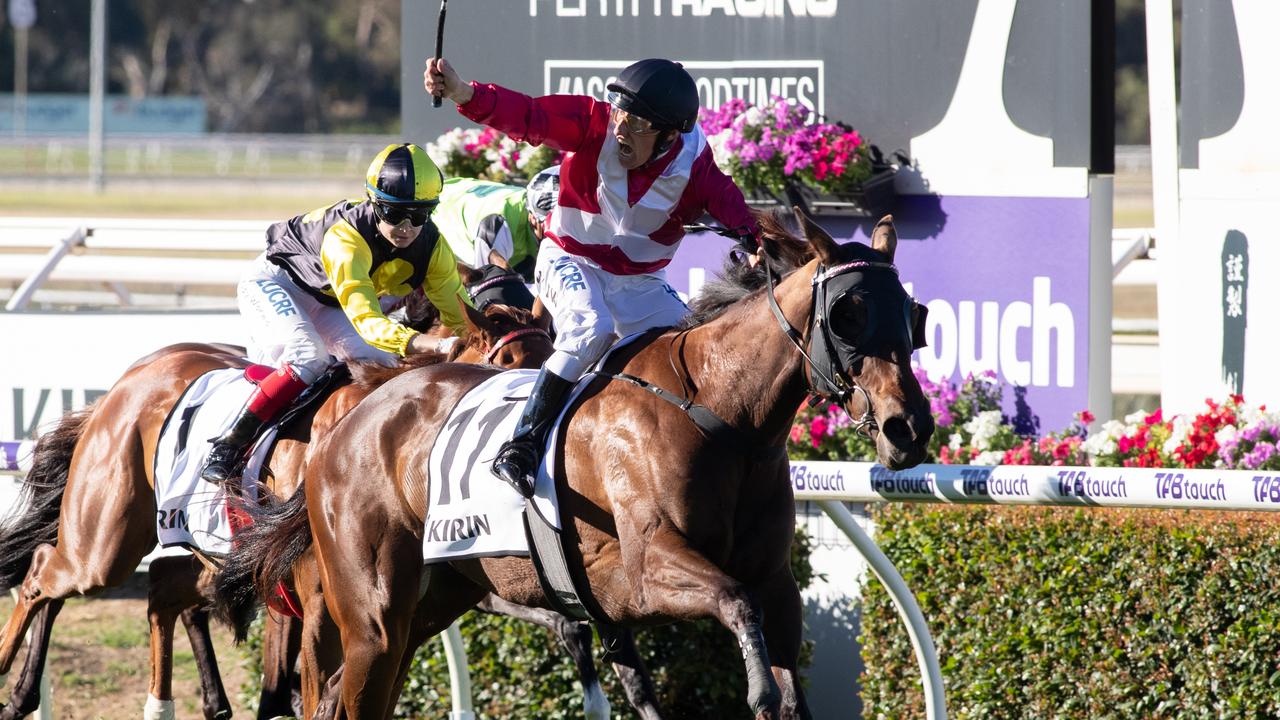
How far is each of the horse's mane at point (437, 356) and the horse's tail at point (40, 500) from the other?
4.25ft

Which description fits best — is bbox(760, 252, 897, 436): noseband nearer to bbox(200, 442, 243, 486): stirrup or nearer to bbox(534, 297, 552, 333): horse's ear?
bbox(534, 297, 552, 333): horse's ear

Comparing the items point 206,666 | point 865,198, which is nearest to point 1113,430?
point 865,198

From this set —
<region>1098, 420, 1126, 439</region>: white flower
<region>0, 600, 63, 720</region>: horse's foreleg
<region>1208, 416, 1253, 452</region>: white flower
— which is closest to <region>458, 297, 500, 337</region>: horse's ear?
<region>0, 600, 63, 720</region>: horse's foreleg

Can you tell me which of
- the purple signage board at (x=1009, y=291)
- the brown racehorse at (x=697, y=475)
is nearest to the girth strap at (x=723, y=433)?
the brown racehorse at (x=697, y=475)

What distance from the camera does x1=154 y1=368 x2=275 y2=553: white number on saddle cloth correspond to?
16.4 ft

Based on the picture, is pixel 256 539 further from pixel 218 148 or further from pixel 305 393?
pixel 218 148

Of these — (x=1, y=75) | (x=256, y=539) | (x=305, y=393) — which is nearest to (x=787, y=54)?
(x=305, y=393)

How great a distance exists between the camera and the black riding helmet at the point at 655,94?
151 inches

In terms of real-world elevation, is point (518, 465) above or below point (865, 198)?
below

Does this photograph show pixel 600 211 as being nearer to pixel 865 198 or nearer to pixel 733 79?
pixel 865 198

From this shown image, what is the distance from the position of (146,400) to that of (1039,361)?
3.47 meters

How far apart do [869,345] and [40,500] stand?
3451mm

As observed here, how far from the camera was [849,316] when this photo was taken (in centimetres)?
345

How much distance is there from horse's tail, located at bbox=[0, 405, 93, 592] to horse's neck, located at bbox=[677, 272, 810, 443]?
9.42 ft
